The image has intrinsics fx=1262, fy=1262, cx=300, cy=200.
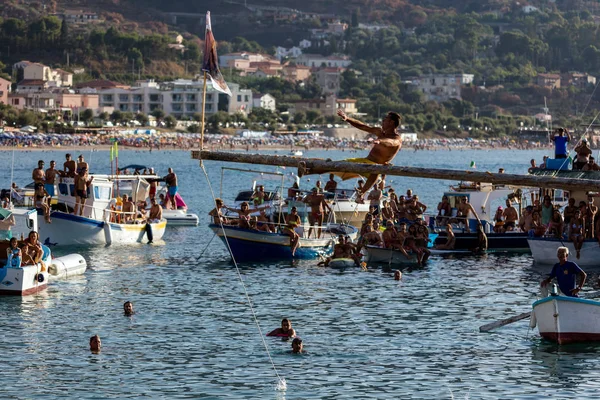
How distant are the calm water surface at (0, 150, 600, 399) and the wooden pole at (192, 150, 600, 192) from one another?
6.38 m

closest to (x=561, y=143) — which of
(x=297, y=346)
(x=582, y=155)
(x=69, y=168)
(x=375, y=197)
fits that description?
(x=582, y=155)

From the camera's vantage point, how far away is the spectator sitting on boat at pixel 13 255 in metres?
32.1

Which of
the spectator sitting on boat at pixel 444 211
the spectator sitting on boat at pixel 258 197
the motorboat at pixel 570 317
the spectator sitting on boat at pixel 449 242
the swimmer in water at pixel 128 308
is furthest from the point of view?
the spectator sitting on boat at pixel 258 197

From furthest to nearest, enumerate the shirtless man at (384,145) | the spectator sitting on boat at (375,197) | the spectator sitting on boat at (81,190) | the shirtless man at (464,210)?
the spectator sitting on boat at (375,197) → the spectator sitting on boat at (81,190) → the shirtless man at (464,210) → the shirtless man at (384,145)

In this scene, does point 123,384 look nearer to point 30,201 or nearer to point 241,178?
point 30,201

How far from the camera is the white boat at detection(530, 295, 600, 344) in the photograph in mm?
25141

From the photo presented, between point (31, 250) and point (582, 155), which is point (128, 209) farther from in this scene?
point (582, 155)

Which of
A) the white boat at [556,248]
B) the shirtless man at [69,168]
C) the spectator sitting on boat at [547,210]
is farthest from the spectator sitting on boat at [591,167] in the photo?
the shirtless man at [69,168]

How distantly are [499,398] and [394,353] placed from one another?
4245mm

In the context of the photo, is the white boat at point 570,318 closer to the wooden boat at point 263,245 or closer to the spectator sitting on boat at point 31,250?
the spectator sitting on boat at point 31,250

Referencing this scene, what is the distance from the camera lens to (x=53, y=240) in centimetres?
4509

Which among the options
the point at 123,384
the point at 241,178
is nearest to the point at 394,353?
the point at 123,384

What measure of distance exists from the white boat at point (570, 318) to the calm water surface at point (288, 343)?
299mm

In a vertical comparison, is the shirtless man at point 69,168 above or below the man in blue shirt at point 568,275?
above
